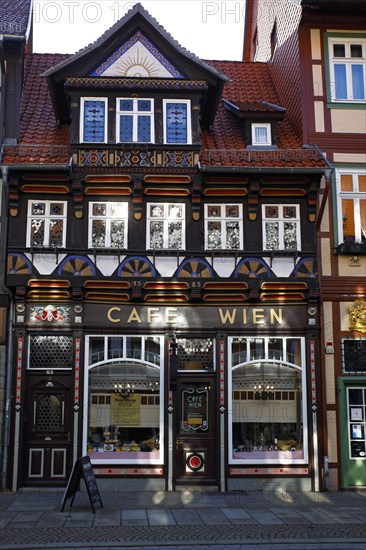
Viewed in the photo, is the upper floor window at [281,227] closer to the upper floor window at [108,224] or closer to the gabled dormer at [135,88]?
the gabled dormer at [135,88]

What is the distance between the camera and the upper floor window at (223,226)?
17.1 meters

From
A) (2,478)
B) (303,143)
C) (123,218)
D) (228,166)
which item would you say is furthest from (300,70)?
(2,478)

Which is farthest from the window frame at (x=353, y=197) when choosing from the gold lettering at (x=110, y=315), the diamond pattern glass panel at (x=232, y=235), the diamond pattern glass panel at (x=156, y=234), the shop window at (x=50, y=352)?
the shop window at (x=50, y=352)

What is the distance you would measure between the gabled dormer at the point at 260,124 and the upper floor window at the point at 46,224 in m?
5.39

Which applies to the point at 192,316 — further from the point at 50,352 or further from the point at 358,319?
the point at 358,319

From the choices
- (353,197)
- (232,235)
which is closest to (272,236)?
(232,235)

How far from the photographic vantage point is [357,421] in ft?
54.6

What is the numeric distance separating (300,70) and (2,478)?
41.8ft

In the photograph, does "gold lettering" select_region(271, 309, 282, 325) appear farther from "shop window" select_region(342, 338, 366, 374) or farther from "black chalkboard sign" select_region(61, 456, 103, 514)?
"black chalkboard sign" select_region(61, 456, 103, 514)

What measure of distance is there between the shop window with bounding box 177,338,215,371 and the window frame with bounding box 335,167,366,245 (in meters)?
4.32

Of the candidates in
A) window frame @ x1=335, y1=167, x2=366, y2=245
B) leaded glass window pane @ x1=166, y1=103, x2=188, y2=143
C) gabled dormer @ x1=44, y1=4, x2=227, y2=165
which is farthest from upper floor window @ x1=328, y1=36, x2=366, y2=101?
leaded glass window pane @ x1=166, y1=103, x2=188, y2=143

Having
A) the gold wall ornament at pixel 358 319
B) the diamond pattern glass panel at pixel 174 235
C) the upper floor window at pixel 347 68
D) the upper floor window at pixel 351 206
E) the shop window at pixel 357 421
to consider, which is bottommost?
the shop window at pixel 357 421

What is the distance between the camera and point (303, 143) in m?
17.9

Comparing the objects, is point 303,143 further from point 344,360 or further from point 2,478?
point 2,478
